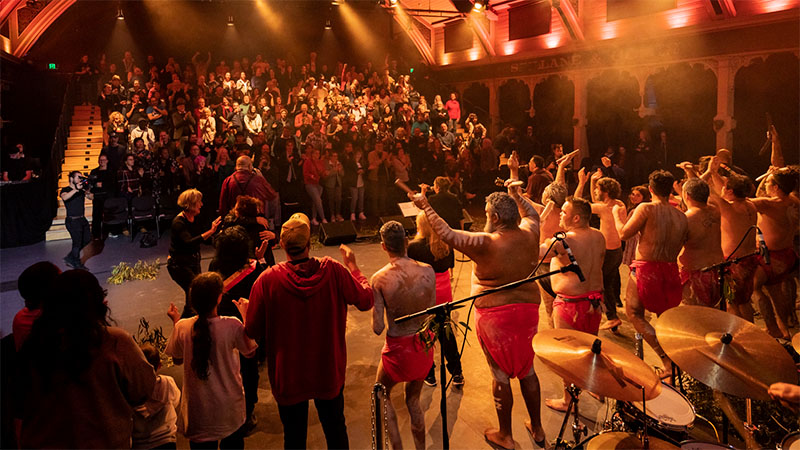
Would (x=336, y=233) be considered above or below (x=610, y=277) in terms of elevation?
above

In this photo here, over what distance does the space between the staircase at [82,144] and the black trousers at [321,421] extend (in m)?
10.7

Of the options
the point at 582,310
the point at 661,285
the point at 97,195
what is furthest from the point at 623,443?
the point at 97,195

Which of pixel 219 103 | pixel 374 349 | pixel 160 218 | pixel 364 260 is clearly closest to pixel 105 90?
pixel 219 103

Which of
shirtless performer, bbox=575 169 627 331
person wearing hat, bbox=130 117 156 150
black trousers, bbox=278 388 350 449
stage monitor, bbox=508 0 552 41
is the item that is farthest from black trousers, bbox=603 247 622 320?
stage monitor, bbox=508 0 552 41

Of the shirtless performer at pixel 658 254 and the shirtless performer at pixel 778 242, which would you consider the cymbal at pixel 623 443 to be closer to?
the shirtless performer at pixel 658 254

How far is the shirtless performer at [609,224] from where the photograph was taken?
5273 mm

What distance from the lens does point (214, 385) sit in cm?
278

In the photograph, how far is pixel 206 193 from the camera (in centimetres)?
1077

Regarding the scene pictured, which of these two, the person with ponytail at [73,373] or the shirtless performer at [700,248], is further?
the shirtless performer at [700,248]

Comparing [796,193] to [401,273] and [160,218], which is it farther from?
[160,218]

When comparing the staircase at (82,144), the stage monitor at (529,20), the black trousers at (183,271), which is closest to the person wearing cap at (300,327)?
the black trousers at (183,271)

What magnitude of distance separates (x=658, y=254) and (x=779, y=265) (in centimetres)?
166

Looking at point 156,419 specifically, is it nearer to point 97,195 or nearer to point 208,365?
point 208,365

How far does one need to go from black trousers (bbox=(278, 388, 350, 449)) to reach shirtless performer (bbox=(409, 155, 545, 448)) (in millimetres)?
1119
